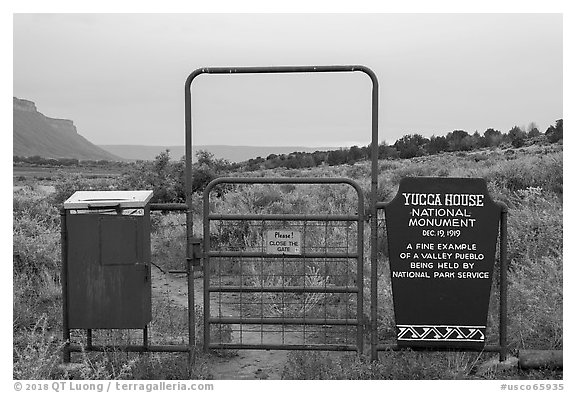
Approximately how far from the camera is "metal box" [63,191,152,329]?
20.9 feet

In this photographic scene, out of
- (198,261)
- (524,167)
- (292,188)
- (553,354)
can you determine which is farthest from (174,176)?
(553,354)

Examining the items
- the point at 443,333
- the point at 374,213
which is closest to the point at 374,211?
the point at 374,213

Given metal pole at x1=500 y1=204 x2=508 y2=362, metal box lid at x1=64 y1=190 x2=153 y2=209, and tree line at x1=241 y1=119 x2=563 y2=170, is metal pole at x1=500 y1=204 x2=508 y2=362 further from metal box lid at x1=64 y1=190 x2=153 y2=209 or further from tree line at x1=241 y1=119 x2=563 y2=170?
tree line at x1=241 y1=119 x2=563 y2=170

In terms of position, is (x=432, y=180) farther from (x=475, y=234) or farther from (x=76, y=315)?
(x=76, y=315)

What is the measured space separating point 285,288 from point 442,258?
150cm

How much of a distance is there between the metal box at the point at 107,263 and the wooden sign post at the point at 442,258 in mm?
2337

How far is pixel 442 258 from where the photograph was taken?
252 inches

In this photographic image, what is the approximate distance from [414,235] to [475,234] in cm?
57

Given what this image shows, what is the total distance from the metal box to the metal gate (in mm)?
618

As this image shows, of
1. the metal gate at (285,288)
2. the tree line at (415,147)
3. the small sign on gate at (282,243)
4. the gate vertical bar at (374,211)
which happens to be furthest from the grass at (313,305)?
the tree line at (415,147)

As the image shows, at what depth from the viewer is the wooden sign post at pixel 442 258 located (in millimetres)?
6371

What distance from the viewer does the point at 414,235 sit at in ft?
21.0

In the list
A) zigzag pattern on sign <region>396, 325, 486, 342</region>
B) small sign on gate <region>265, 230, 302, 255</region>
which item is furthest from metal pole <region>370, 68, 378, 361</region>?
small sign on gate <region>265, 230, 302, 255</region>

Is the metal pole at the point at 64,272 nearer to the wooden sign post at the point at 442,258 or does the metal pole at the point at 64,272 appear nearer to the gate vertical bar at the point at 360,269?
the gate vertical bar at the point at 360,269
